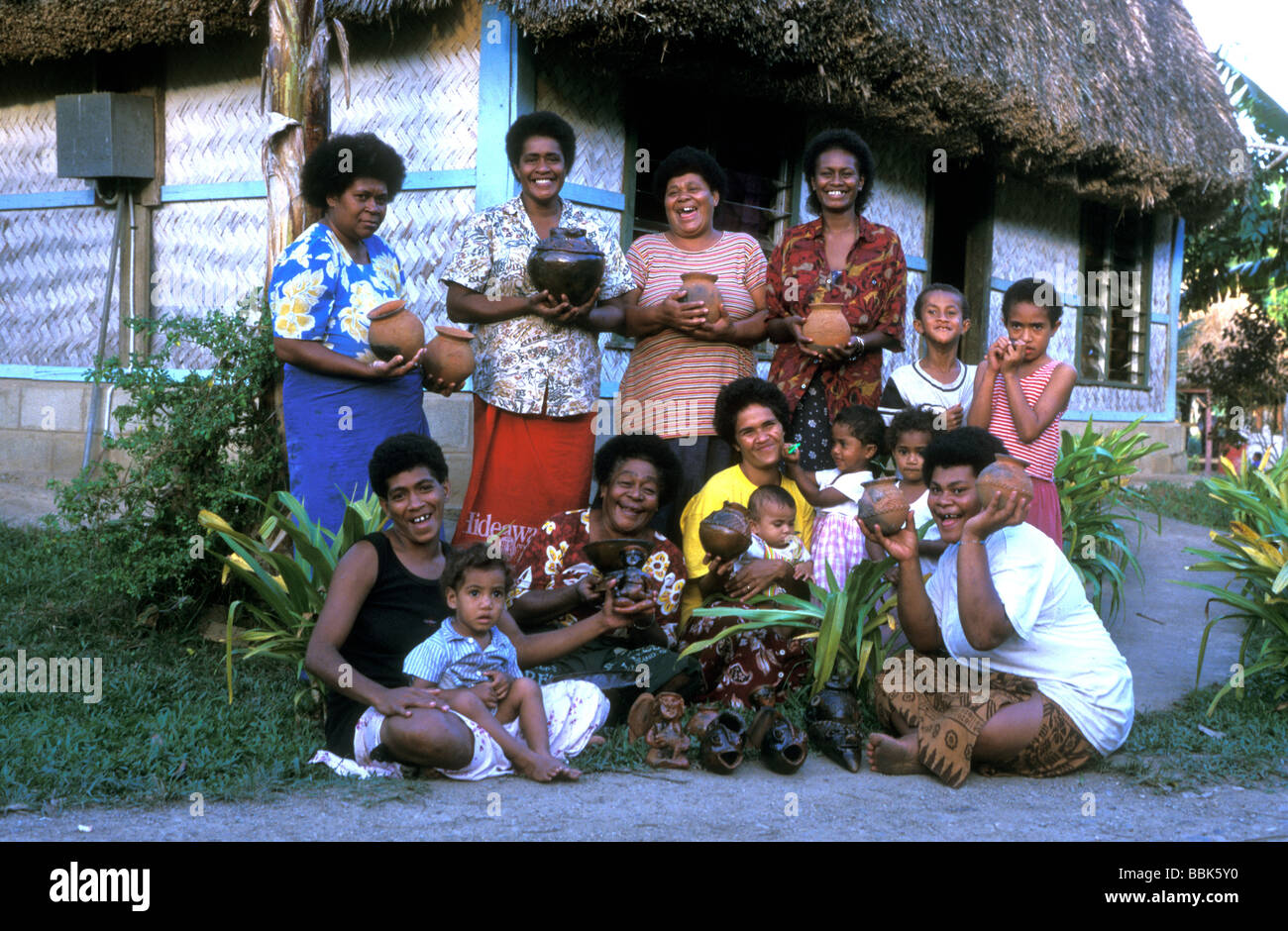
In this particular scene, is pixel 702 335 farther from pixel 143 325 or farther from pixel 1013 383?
pixel 143 325

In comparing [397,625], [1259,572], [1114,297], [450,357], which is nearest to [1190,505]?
[1114,297]

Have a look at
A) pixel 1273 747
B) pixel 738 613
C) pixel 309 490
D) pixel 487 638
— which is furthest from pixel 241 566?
pixel 1273 747

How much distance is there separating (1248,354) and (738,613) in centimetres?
1495

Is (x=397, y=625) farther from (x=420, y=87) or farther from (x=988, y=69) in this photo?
(x=988, y=69)

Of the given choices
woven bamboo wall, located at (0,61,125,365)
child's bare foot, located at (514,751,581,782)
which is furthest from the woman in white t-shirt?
woven bamboo wall, located at (0,61,125,365)

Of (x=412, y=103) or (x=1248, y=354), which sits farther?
(x=1248, y=354)

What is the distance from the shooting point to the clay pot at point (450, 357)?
403cm

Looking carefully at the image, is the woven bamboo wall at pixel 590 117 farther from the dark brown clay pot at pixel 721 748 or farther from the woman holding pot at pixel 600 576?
the dark brown clay pot at pixel 721 748

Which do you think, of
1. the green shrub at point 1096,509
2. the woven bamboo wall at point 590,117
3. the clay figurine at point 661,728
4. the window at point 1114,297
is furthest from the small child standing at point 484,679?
the window at point 1114,297

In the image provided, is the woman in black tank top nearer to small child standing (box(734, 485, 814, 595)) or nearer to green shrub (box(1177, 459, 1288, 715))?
small child standing (box(734, 485, 814, 595))

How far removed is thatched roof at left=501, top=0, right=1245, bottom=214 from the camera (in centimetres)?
600

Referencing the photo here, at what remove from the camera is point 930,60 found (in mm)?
7277

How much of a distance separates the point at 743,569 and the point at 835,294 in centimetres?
119

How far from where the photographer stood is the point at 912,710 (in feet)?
11.7
